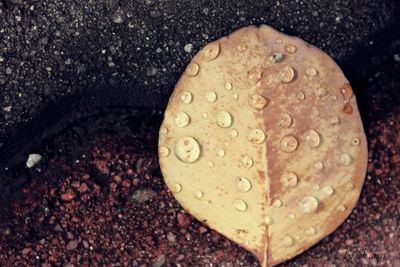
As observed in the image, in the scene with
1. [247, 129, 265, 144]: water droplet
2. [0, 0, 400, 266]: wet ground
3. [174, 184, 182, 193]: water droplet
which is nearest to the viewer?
[247, 129, 265, 144]: water droplet

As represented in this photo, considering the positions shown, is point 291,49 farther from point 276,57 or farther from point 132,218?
point 132,218

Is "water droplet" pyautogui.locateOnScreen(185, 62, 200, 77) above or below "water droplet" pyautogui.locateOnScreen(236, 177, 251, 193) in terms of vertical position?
above

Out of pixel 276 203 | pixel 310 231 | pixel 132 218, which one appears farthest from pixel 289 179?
pixel 132 218

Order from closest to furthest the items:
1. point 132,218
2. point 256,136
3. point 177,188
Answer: point 256,136 < point 177,188 < point 132,218

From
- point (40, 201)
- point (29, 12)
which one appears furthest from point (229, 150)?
point (29, 12)

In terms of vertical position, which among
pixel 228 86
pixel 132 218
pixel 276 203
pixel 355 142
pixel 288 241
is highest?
pixel 228 86

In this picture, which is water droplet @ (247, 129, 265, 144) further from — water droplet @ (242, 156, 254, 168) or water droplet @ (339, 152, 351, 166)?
water droplet @ (339, 152, 351, 166)

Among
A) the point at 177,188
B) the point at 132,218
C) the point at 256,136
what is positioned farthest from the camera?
the point at 132,218

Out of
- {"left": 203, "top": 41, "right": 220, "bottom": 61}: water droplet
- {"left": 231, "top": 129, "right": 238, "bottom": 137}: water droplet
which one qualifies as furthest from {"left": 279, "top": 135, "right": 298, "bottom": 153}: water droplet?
{"left": 203, "top": 41, "right": 220, "bottom": 61}: water droplet
